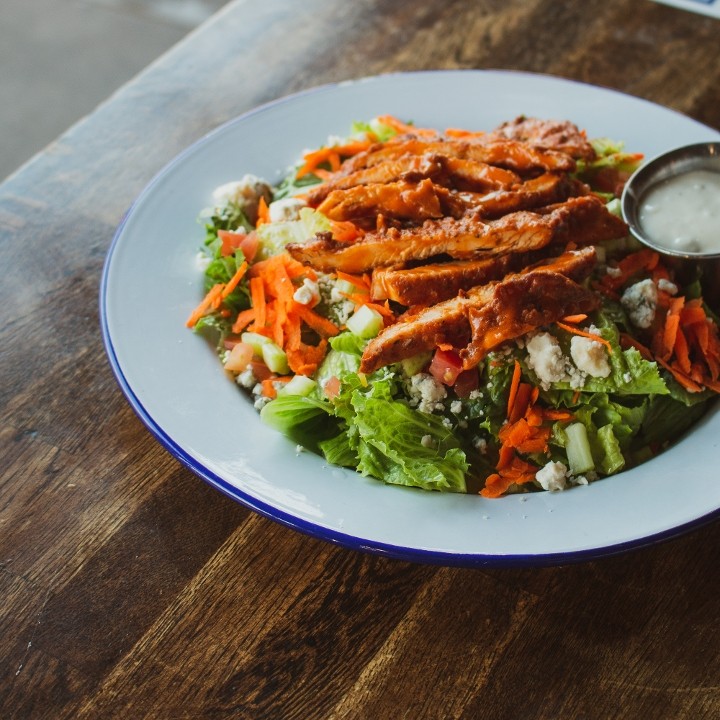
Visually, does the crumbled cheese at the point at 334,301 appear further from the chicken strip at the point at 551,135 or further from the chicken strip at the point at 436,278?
the chicken strip at the point at 551,135

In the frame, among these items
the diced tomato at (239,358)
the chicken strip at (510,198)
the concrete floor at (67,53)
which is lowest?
the concrete floor at (67,53)

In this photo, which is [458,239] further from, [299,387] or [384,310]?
[299,387]

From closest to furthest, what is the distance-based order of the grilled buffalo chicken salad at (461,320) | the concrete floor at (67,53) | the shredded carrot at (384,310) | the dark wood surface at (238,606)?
the dark wood surface at (238,606) → the grilled buffalo chicken salad at (461,320) → the shredded carrot at (384,310) → the concrete floor at (67,53)

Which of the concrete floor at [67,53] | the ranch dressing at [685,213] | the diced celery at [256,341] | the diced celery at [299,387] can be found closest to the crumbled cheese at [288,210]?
the diced celery at [256,341]

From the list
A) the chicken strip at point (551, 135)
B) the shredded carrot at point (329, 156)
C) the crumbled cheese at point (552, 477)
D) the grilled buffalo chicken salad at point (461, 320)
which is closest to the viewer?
the crumbled cheese at point (552, 477)

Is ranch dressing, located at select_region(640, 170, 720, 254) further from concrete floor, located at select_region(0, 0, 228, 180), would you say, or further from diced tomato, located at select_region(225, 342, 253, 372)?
concrete floor, located at select_region(0, 0, 228, 180)

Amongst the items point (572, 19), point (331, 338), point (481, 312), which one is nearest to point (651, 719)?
point (481, 312)
